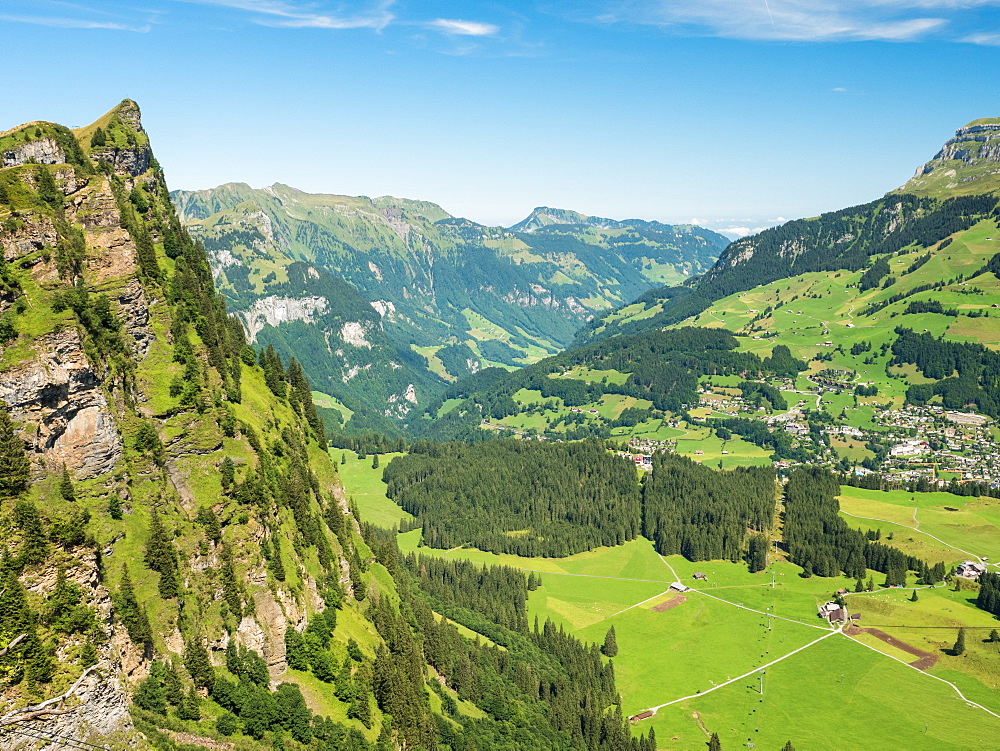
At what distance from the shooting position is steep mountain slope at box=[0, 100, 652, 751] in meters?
65.2

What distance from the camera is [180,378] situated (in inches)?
4264

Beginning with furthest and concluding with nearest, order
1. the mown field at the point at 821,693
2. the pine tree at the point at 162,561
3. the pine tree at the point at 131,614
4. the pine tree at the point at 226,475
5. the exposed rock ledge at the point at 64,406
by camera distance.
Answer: the mown field at the point at 821,693 < the pine tree at the point at 226,475 < the pine tree at the point at 162,561 < the pine tree at the point at 131,614 < the exposed rock ledge at the point at 64,406

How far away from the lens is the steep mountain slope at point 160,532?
6525cm

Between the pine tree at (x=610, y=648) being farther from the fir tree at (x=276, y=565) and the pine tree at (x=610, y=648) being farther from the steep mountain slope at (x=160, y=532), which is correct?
the fir tree at (x=276, y=565)

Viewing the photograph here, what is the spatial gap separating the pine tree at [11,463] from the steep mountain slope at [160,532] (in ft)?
0.93

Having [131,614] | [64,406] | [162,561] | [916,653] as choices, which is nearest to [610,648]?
[916,653]

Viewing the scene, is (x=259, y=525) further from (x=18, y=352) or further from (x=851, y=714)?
(x=851, y=714)

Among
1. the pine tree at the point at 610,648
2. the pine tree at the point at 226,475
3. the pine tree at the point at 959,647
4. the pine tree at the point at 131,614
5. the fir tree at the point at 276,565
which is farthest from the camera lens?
the pine tree at the point at 610,648

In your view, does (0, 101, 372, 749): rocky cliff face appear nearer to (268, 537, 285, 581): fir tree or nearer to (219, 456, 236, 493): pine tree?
(268, 537, 285, 581): fir tree

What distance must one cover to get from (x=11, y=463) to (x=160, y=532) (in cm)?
2295

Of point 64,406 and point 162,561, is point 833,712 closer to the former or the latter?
Result: point 162,561

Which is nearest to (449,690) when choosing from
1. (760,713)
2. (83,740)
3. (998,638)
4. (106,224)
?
(760,713)

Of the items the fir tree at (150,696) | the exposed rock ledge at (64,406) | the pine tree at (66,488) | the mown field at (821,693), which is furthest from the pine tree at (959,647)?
the pine tree at (66,488)

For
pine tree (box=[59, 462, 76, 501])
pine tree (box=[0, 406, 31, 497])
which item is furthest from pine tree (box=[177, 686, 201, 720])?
pine tree (box=[0, 406, 31, 497])
